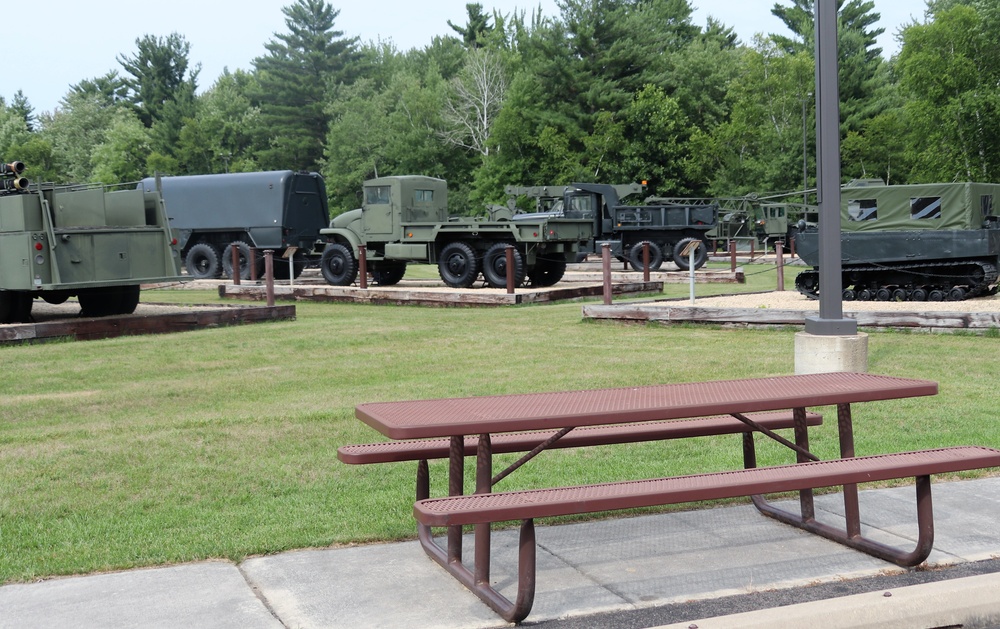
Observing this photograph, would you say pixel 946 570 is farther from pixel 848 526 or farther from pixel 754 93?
pixel 754 93

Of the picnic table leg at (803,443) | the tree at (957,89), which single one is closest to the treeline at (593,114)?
the tree at (957,89)

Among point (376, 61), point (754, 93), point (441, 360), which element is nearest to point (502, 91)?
point (754, 93)

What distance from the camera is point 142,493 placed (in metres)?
5.88

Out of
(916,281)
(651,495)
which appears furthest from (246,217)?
(651,495)

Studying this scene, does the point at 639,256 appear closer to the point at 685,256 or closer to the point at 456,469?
the point at 685,256

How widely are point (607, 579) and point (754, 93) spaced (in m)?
58.9

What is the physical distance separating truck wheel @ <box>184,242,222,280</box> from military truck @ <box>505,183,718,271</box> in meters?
7.96

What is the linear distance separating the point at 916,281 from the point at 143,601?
16982mm

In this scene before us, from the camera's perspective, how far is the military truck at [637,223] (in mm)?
32000

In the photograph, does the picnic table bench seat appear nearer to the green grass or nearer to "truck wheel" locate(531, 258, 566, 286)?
the green grass

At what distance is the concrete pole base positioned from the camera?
8.38 metres

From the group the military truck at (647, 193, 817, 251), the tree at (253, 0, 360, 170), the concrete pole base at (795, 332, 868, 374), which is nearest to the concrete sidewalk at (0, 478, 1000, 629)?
the concrete pole base at (795, 332, 868, 374)

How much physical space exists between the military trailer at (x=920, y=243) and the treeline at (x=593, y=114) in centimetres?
2766

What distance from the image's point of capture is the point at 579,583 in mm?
4473
